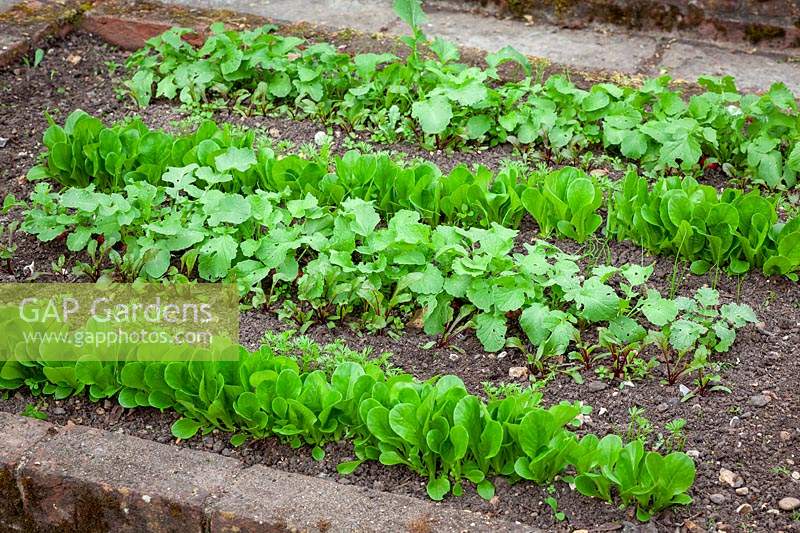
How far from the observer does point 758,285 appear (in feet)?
12.2

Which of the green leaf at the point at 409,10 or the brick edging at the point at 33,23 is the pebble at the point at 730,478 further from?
the brick edging at the point at 33,23

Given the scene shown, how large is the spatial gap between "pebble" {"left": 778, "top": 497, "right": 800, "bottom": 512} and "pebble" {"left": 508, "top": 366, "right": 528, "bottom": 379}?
0.86 m

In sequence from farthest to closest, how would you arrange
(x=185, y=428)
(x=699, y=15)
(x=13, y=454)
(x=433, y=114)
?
(x=699, y=15), (x=433, y=114), (x=185, y=428), (x=13, y=454)

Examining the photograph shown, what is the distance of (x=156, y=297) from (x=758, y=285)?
6.78 feet

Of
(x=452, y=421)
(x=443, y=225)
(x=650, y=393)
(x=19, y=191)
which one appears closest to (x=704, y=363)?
(x=650, y=393)

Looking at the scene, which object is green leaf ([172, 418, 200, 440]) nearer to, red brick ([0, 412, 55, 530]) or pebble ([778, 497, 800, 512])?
red brick ([0, 412, 55, 530])

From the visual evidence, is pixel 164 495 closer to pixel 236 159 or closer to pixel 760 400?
pixel 236 159

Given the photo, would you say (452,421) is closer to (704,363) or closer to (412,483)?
(412,483)

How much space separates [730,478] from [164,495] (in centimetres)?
153

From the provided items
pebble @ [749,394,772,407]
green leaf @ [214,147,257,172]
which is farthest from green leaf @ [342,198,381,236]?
pebble @ [749,394,772,407]

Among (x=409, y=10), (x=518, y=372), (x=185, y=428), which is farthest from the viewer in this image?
(x=409, y=10)

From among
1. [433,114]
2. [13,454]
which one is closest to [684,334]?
[433,114]

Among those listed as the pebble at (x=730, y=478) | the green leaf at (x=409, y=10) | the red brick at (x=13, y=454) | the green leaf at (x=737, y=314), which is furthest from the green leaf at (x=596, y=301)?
the green leaf at (x=409, y=10)

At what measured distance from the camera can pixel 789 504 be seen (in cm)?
286
